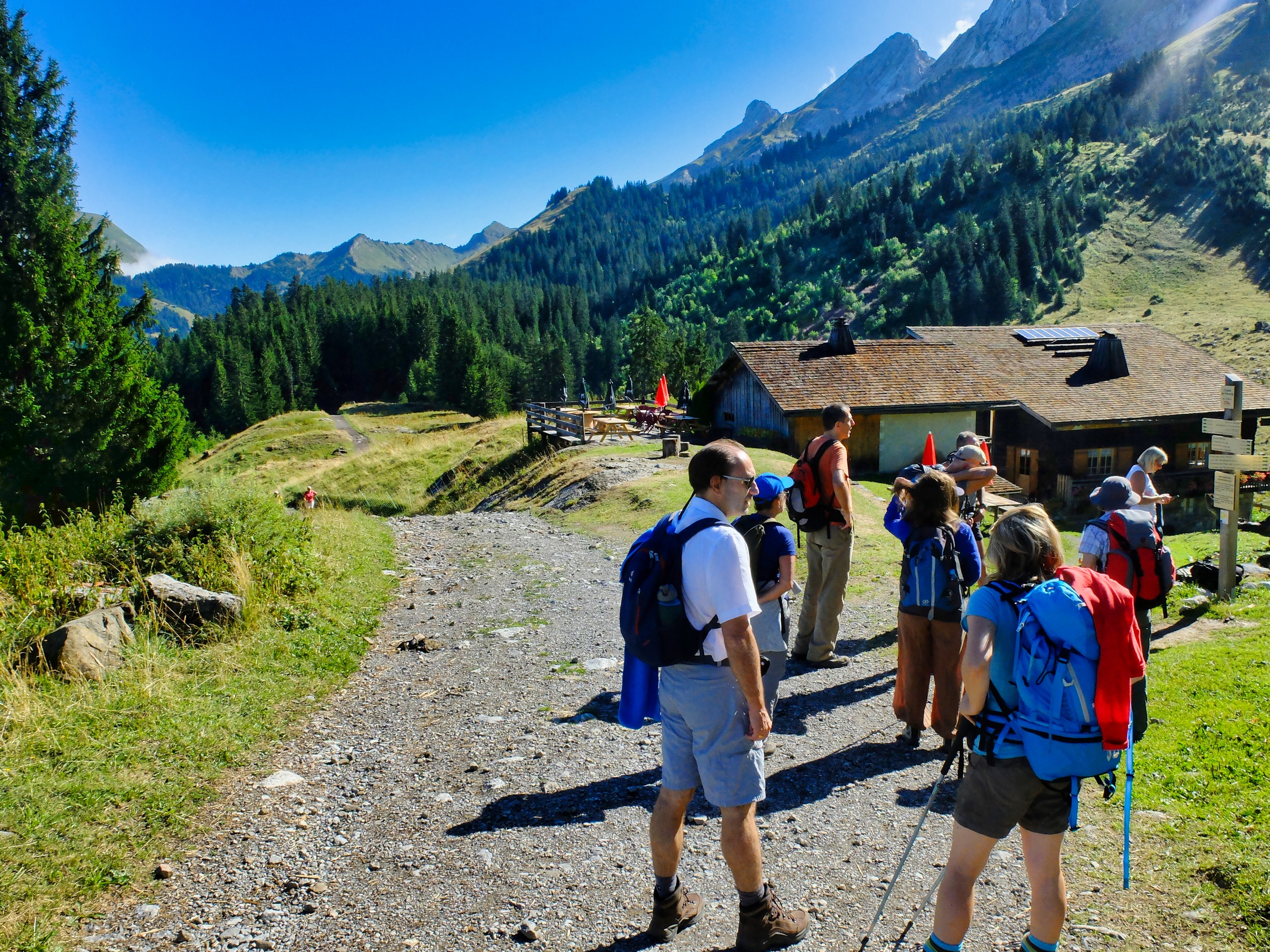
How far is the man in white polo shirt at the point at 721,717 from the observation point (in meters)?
2.83

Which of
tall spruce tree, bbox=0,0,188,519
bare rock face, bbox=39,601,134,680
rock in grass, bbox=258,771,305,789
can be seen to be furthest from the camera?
tall spruce tree, bbox=0,0,188,519

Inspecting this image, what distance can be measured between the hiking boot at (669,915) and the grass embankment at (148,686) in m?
2.53

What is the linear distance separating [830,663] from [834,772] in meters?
2.02

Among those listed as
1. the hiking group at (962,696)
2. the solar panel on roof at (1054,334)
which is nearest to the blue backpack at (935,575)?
the hiking group at (962,696)

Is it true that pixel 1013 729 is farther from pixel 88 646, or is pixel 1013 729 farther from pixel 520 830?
pixel 88 646

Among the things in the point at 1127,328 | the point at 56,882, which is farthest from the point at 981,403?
the point at 56,882

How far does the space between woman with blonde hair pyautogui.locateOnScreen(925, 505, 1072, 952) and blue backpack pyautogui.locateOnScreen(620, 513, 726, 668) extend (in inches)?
39.8

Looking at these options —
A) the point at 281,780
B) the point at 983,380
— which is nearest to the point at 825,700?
the point at 281,780

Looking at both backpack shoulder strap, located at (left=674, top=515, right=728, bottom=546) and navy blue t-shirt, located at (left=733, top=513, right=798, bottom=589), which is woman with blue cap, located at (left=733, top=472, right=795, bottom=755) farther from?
backpack shoulder strap, located at (left=674, top=515, right=728, bottom=546)

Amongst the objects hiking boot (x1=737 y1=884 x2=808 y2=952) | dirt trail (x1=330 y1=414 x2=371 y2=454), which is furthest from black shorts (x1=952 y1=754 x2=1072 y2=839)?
dirt trail (x1=330 y1=414 x2=371 y2=454)

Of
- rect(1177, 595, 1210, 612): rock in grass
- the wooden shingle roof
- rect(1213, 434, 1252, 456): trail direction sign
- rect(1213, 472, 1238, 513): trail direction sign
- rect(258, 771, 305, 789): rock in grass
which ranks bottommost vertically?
rect(1177, 595, 1210, 612): rock in grass

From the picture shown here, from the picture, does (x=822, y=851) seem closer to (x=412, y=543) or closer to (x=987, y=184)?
(x=412, y=543)

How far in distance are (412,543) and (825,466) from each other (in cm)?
956

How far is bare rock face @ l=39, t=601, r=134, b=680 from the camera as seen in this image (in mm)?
5680
